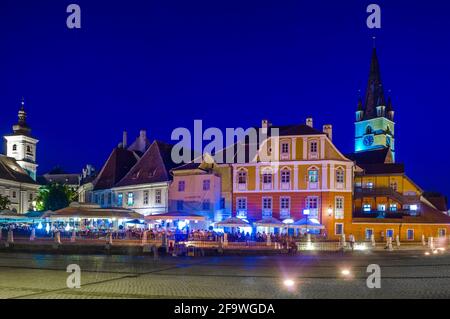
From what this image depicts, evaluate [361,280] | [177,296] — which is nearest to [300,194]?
[361,280]

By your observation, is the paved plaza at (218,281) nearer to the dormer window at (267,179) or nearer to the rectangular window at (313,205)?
the rectangular window at (313,205)

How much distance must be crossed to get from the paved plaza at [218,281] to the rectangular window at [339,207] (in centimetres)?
2544

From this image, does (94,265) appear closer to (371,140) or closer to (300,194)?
(300,194)

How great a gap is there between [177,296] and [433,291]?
766 cm

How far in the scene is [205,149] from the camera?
184ft

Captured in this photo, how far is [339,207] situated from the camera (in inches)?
2056

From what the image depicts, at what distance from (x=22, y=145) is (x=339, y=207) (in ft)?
270

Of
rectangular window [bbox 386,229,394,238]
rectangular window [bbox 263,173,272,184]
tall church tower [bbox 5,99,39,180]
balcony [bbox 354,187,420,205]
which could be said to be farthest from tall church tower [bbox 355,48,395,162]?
rectangular window [bbox 263,173,272,184]

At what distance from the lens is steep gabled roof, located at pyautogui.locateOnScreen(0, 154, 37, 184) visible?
95125mm

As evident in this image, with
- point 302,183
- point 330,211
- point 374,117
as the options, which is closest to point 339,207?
point 330,211

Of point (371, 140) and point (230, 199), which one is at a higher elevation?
point (371, 140)

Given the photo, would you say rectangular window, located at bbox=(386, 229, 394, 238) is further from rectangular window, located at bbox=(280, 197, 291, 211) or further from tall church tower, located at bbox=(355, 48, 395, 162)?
tall church tower, located at bbox=(355, 48, 395, 162)

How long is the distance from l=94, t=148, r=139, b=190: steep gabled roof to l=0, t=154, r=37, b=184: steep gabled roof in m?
32.6

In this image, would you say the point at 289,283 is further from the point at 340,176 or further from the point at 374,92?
the point at 374,92
